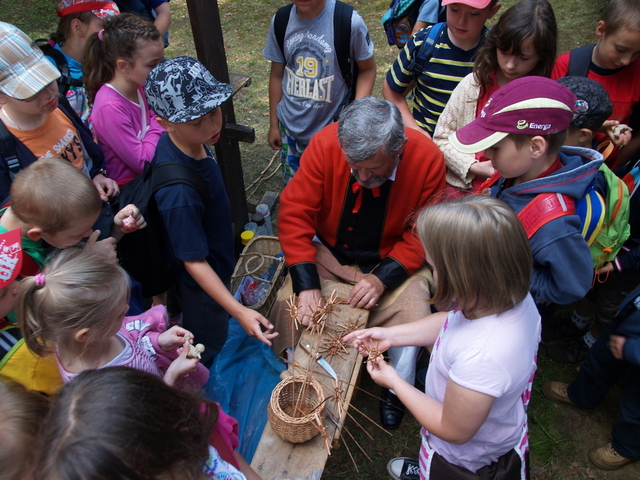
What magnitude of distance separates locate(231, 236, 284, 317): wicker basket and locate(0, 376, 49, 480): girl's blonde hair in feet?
6.50

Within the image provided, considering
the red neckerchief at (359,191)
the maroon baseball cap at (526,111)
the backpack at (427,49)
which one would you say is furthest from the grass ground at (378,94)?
the backpack at (427,49)

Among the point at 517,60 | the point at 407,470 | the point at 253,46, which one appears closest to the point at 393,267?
the point at 407,470

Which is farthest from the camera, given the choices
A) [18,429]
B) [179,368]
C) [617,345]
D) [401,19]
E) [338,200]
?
[401,19]

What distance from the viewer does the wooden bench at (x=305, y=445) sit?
212 centimetres

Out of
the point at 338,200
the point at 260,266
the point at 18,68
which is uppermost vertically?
the point at 18,68

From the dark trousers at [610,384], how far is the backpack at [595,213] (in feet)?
1.74

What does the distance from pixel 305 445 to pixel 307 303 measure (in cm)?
87

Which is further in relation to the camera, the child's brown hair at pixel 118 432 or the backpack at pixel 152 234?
the backpack at pixel 152 234

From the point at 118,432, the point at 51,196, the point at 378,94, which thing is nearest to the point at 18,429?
the point at 118,432

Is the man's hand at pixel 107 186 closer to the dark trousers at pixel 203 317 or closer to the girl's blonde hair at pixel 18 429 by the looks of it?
the dark trousers at pixel 203 317

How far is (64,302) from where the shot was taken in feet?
5.52

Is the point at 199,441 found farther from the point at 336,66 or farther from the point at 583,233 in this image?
the point at 336,66

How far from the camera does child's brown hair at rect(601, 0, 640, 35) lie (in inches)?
108

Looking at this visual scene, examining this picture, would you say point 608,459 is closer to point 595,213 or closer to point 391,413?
point 391,413
